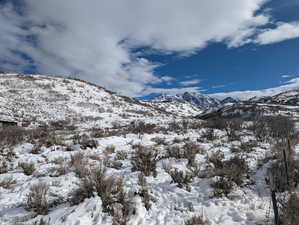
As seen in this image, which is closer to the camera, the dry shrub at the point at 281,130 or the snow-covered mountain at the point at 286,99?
the dry shrub at the point at 281,130

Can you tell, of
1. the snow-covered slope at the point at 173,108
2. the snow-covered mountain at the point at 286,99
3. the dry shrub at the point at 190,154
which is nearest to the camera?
the dry shrub at the point at 190,154

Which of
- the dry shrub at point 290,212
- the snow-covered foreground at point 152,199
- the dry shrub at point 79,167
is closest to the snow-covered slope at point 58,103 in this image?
the dry shrub at point 79,167

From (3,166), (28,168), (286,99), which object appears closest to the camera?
(28,168)

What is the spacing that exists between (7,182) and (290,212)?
21.0 feet

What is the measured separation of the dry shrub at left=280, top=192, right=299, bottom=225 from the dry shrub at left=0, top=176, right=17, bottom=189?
604 cm

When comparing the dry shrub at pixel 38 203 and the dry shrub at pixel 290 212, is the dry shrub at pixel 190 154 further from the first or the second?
the dry shrub at pixel 38 203

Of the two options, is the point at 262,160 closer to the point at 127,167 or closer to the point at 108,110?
the point at 127,167

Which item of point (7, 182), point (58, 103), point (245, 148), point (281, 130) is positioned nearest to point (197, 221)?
point (7, 182)

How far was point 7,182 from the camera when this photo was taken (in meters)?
4.77

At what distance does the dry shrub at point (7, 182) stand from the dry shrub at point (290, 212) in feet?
19.8

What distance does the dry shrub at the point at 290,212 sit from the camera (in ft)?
9.41

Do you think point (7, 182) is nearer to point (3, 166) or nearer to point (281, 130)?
point (3, 166)

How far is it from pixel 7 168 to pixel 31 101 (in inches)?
845

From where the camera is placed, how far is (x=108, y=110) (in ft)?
85.3
